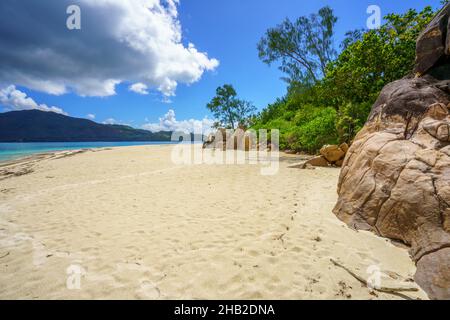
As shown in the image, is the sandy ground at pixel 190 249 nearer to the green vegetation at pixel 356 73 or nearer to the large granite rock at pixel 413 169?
the large granite rock at pixel 413 169

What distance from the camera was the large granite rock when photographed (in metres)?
3.28

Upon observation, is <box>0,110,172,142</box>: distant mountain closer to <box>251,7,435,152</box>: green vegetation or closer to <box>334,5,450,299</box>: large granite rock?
<box>251,7,435,152</box>: green vegetation

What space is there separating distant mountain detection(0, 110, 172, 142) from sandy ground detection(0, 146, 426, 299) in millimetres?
147913

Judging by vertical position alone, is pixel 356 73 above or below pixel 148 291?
above

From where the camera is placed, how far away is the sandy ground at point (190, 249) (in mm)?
2965

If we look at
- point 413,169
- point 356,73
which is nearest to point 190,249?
point 413,169

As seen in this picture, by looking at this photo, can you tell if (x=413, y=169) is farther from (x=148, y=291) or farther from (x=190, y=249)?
(x=148, y=291)

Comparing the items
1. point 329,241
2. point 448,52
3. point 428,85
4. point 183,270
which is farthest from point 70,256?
point 448,52

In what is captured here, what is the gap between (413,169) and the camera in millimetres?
4035

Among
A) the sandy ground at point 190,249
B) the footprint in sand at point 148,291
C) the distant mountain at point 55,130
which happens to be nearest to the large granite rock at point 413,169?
the sandy ground at point 190,249

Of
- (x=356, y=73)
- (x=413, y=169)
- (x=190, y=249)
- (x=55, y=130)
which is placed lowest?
(x=190, y=249)

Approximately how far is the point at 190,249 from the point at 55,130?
180m

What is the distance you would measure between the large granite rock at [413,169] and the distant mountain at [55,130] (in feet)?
492

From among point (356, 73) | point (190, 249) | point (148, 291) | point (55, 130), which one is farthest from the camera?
point (55, 130)
